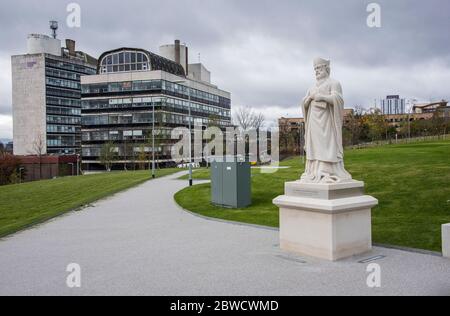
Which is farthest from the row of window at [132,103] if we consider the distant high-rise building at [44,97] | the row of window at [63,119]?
the row of window at [63,119]

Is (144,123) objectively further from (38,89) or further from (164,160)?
(38,89)

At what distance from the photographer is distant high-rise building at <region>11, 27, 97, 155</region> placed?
10089 centimetres

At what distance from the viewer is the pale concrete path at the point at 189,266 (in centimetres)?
720

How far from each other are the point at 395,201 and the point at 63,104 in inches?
4035

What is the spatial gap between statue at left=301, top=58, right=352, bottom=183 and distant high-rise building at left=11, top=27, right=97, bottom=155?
9892cm

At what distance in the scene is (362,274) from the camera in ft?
25.8

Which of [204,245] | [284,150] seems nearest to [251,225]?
[204,245]

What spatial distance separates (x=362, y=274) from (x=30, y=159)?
74.5m

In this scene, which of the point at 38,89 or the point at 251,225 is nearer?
the point at 251,225

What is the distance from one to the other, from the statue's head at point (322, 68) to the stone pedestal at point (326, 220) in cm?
260

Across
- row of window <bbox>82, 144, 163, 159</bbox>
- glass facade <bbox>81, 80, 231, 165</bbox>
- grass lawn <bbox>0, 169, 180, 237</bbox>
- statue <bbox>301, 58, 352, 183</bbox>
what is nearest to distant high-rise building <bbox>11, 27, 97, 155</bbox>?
row of window <bbox>82, 144, 163, 159</bbox>

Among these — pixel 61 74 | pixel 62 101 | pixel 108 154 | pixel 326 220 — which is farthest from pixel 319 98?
pixel 62 101

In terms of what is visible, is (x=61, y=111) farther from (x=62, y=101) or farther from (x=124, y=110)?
(x=124, y=110)

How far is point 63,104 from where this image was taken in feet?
347
